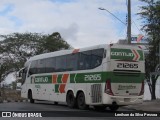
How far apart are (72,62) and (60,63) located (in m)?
1.69

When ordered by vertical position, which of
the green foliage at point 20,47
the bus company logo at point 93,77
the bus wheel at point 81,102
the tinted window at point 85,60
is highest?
the green foliage at point 20,47

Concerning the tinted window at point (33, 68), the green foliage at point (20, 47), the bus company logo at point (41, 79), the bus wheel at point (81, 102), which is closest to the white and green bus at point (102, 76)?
the bus wheel at point (81, 102)

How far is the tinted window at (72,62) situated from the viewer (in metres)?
24.4

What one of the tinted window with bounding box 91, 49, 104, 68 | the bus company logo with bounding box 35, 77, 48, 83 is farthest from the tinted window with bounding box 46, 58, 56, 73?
the tinted window with bounding box 91, 49, 104, 68

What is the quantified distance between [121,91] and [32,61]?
11069mm

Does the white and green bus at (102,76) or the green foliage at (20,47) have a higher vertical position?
the green foliage at (20,47)

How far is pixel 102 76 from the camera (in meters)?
21.8

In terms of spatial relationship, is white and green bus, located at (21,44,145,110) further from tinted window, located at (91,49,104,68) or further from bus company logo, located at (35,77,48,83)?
bus company logo, located at (35,77,48,83)

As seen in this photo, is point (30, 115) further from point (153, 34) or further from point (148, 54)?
point (148, 54)

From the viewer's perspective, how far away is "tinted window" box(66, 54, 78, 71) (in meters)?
24.4

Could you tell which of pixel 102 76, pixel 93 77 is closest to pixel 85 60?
pixel 93 77

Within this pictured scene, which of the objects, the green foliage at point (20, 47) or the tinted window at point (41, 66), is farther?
the green foliage at point (20, 47)

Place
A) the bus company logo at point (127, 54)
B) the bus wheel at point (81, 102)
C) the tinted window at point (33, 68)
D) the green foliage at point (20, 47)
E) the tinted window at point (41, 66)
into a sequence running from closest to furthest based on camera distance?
the bus company logo at point (127, 54) → the bus wheel at point (81, 102) → the tinted window at point (41, 66) → the tinted window at point (33, 68) → the green foliage at point (20, 47)

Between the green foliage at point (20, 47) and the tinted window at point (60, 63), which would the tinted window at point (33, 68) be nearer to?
the tinted window at point (60, 63)
